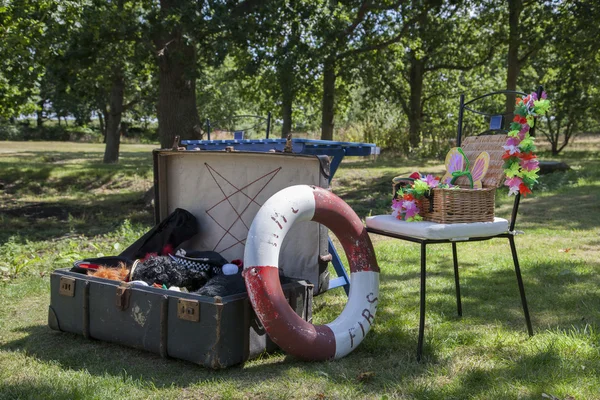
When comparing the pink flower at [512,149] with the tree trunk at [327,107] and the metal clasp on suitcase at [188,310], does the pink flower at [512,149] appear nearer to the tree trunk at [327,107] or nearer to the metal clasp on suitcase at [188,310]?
the metal clasp on suitcase at [188,310]

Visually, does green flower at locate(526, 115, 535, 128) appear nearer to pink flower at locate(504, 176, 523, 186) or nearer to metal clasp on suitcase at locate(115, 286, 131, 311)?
pink flower at locate(504, 176, 523, 186)

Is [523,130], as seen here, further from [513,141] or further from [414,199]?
[414,199]

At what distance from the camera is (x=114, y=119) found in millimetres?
16781

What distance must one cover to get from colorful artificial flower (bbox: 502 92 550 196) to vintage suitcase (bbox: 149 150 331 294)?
1.10 metres

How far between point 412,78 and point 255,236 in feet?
66.7

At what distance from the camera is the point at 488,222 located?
3.38 metres

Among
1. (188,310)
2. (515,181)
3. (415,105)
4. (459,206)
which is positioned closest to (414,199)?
(459,206)

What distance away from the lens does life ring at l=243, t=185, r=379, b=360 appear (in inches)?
120

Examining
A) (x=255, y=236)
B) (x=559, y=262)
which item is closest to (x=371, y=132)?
(x=559, y=262)

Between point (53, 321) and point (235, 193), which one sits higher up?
point (235, 193)

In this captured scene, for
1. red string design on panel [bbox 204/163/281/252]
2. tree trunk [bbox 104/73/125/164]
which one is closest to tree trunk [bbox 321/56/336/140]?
tree trunk [bbox 104/73/125/164]

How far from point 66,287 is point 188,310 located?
1.00m

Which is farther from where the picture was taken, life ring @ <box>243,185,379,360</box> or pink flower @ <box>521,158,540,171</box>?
pink flower @ <box>521,158,540,171</box>

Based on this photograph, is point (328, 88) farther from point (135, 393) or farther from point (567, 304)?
point (135, 393)
